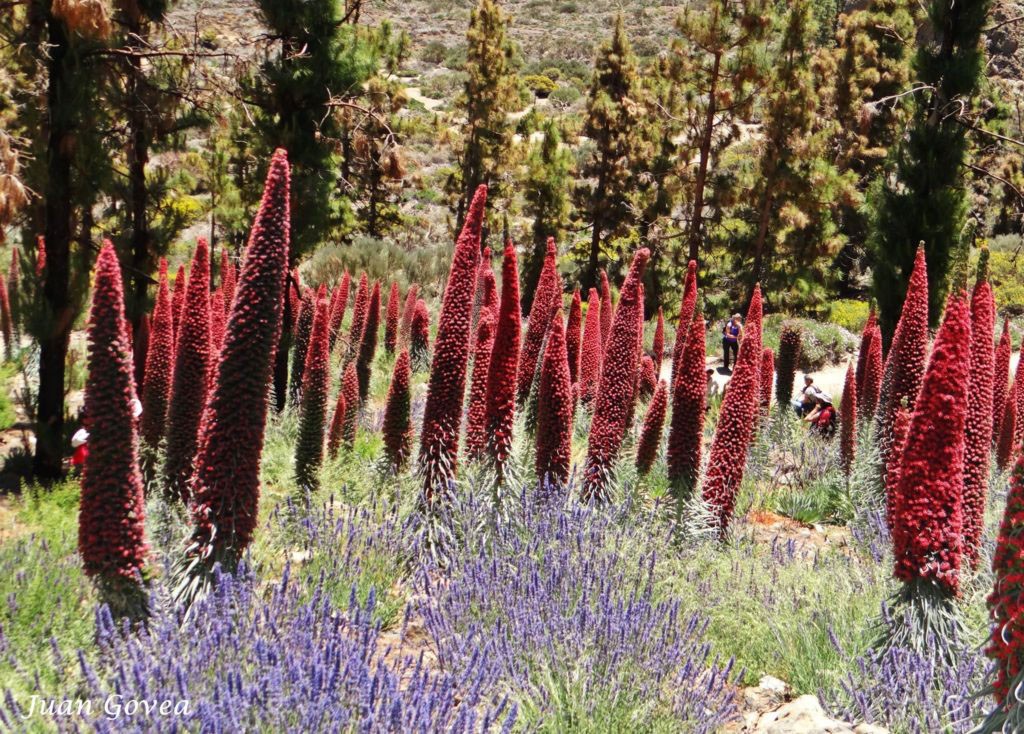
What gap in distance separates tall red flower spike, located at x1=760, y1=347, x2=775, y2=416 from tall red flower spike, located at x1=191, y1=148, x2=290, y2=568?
5.20m

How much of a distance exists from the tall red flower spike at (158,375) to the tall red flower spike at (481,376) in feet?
6.71

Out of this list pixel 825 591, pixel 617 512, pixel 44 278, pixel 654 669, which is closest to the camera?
pixel 654 669

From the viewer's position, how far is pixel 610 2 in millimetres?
82000

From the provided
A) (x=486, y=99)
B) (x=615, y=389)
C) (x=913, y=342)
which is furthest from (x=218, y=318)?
(x=486, y=99)

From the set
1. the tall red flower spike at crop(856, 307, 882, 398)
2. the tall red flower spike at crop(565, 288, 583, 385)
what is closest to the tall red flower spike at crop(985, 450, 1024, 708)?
the tall red flower spike at crop(565, 288, 583, 385)

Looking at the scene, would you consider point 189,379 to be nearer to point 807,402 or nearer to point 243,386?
point 243,386

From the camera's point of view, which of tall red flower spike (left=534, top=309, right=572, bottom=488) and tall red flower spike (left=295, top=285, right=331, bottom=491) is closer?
tall red flower spike (left=534, top=309, right=572, bottom=488)

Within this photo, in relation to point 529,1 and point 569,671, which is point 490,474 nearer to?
point 569,671

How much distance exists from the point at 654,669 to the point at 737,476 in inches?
76.4

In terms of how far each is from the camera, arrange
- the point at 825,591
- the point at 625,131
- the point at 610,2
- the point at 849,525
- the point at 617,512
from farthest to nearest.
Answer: the point at 610,2
the point at 625,131
the point at 849,525
the point at 617,512
the point at 825,591

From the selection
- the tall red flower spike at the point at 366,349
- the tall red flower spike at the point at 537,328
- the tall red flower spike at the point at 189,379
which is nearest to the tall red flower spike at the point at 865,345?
the tall red flower spike at the point at 537,328

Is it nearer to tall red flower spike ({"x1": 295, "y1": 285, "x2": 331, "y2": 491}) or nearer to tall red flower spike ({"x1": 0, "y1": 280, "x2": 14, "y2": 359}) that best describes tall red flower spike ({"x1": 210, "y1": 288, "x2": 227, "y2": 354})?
tall red flower spike ({"x1": 295, "y1": 285, "x2": 331, "y2": 491})

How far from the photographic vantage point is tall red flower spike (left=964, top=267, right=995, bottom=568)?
372cm

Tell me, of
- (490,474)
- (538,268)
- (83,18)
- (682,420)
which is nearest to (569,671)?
(490,474)
